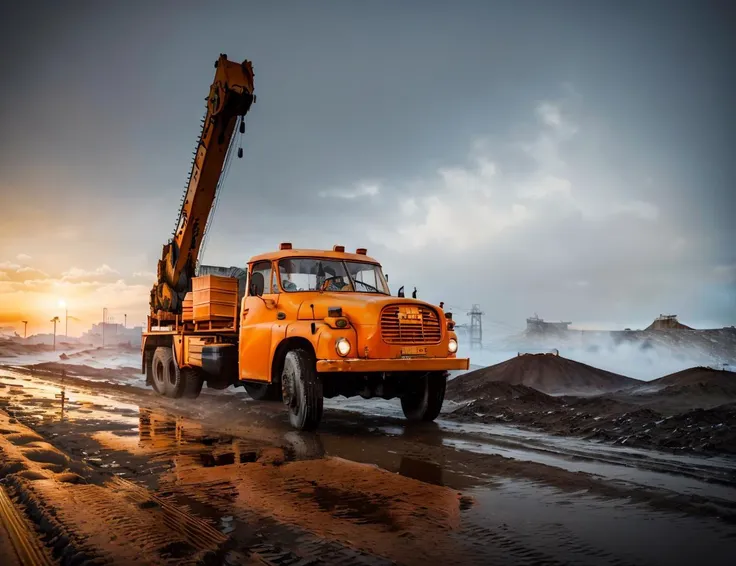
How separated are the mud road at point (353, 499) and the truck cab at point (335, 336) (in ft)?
2.72

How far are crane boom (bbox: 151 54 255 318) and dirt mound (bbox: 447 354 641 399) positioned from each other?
8.22m

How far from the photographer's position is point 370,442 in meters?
8.16

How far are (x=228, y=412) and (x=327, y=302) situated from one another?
418 centimetres

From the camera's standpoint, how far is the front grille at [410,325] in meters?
8.70

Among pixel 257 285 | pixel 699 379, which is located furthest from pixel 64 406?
pixel 699 379

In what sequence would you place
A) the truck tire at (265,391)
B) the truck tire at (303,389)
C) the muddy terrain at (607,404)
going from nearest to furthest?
1. the muddy terrain at (607,404)
2. the truck tire at (303,389)
3. the truck tire at (265,391)

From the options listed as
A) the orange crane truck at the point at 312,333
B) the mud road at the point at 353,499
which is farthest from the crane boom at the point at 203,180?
the mud road at the point at 353,499

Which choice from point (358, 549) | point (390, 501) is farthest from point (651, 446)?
point (358, 549)

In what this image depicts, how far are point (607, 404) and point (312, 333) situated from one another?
20.9ft

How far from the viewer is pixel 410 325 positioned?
8.92m

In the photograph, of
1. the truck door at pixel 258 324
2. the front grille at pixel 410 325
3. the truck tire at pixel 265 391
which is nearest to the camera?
the front grille at pixel 410 325

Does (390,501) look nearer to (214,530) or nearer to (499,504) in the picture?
(499,504)

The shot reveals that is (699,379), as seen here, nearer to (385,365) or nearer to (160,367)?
(385,365)

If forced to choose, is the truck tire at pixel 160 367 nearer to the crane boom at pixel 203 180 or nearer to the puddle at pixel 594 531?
the crane boom at pixel 203 180
